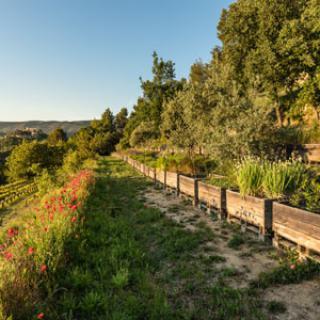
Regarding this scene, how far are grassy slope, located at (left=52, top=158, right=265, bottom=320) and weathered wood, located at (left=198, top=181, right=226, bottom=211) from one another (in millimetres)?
913

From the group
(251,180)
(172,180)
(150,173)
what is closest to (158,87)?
(150,173)

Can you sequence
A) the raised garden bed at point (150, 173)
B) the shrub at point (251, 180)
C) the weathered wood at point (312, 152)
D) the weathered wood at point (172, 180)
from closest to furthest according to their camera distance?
the shrub at point (251, 180)
the weathered wood at point (312, 152)
the weathered wood at point (172, 180)
the raised garden bed at point (150, 173)

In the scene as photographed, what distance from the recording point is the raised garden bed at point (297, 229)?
3414 mm

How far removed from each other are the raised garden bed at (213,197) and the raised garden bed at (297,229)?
1.81 m

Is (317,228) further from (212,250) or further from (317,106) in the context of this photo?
(317,106)

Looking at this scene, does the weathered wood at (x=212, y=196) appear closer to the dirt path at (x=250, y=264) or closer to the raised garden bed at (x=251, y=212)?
the raised garden bed at (x=251, y=212)

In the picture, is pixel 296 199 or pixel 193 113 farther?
pixel 193 113

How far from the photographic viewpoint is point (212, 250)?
436 centimetres

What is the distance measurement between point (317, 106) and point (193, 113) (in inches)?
428

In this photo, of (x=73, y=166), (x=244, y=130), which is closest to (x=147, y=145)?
(x=73, y=166)

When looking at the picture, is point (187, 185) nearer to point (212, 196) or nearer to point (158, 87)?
point (212, 196)

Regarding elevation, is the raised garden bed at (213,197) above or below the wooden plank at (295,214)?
below

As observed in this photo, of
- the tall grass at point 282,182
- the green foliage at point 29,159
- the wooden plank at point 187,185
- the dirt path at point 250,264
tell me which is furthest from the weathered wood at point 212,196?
the green foliage at point 29,159

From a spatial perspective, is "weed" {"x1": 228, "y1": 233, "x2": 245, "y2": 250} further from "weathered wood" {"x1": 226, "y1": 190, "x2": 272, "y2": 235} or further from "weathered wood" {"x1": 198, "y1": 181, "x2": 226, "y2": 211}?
"weathered wood" {"x1": 198, "y1": 181, "x2": 226, "y2": 211}
